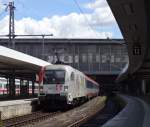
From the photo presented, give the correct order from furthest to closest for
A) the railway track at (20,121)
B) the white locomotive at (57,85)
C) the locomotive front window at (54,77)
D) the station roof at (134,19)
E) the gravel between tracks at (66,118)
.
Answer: the locomotive front window at (54,77) < the white locomotive at (57,85) < the gravel between tracks at (66,118) < the railway track at (20,121) < the station roof at (134,19)

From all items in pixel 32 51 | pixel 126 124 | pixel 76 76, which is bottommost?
pixel 126 124

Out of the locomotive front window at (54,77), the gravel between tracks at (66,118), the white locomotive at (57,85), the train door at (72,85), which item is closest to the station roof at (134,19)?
the gravel between tracks at (66,118)

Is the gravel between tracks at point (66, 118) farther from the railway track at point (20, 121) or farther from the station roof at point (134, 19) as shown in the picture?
the station roof at point (134, 19)

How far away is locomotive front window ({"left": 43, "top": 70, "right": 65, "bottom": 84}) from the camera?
115 feet

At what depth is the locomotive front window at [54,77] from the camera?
34969 millimetres

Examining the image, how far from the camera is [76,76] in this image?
39156mm

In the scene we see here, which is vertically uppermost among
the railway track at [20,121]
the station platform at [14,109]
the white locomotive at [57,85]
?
the white locomotive at [57,85]

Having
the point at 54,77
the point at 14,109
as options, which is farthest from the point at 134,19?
the point at 54,77

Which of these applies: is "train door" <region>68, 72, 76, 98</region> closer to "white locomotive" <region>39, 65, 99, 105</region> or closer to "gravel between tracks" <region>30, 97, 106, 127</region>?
"white locomotive" <region>39, 65, 99, 105</region>

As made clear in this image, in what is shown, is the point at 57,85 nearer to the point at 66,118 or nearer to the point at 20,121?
the point at 66,118

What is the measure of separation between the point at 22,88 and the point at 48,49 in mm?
22644

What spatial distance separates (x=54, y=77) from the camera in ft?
116

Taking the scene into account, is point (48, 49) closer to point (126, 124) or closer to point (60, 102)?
point (60, 102)

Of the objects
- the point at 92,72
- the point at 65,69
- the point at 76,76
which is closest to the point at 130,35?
the point at 65,69
